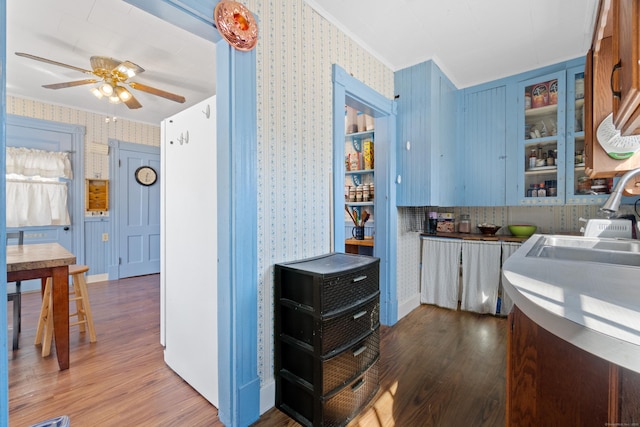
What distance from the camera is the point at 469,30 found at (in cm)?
238

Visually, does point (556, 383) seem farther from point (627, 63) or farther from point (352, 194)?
point (352, 194)

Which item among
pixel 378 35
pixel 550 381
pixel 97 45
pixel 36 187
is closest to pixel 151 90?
pixel 97 45

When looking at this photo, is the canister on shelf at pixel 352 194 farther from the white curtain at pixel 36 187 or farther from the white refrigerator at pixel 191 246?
the white curtain at pixel 36 187

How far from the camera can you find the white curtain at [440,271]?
3.19 metres

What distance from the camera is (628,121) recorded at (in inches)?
42.2

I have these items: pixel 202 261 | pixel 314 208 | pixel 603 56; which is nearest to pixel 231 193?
pixel 202 261

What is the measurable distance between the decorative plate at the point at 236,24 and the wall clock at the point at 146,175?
14.7 ft

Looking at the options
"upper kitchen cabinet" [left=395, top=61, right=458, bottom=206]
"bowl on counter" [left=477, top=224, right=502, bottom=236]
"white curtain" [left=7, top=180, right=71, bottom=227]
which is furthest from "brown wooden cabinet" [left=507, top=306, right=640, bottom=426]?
"white curtain" [left=7, top=180, right=71, bottom=227]

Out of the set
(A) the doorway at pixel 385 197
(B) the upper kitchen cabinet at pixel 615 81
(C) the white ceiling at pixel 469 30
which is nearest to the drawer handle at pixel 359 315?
(A) the doorway at pixel 385 197

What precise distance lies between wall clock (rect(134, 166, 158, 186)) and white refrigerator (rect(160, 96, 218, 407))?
3.54 m

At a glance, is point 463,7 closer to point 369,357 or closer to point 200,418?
point 369,357

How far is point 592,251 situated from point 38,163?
5833mm

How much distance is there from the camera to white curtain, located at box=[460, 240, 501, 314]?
299 cm

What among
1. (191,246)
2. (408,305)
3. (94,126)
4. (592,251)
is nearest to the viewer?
(592,251)
